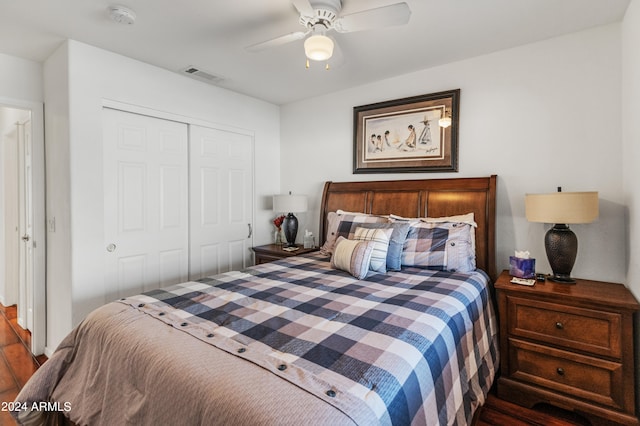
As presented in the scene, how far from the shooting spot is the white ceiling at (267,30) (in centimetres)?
200

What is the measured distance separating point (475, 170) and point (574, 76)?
36.4 inches

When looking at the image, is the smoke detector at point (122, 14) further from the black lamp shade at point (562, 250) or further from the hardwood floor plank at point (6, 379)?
the black lamp shade at point (562, 250)

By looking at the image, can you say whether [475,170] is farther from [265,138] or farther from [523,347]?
[265,138]

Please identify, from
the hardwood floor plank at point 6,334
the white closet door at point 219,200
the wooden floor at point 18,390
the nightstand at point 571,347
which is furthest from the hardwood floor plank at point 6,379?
the nightstand at point 571,347

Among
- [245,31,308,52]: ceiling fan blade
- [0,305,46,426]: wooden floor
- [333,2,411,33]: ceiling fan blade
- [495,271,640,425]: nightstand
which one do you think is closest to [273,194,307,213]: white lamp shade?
[245,31,308,52]: ceiling fan blade

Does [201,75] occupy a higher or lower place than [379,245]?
higher

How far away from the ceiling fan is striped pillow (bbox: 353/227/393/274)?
1.27 meters

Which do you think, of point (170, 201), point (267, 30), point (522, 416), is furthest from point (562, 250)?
point (170, 201)

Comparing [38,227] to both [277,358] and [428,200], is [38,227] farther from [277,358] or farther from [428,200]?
[428,200]

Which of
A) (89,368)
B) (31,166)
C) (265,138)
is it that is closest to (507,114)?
(265,138)

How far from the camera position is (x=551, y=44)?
241 cm

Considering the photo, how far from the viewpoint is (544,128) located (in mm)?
2457

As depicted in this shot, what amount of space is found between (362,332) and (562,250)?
1686mm

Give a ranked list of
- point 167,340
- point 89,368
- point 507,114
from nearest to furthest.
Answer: point 167,340 < point 89,368 < point 507,114
